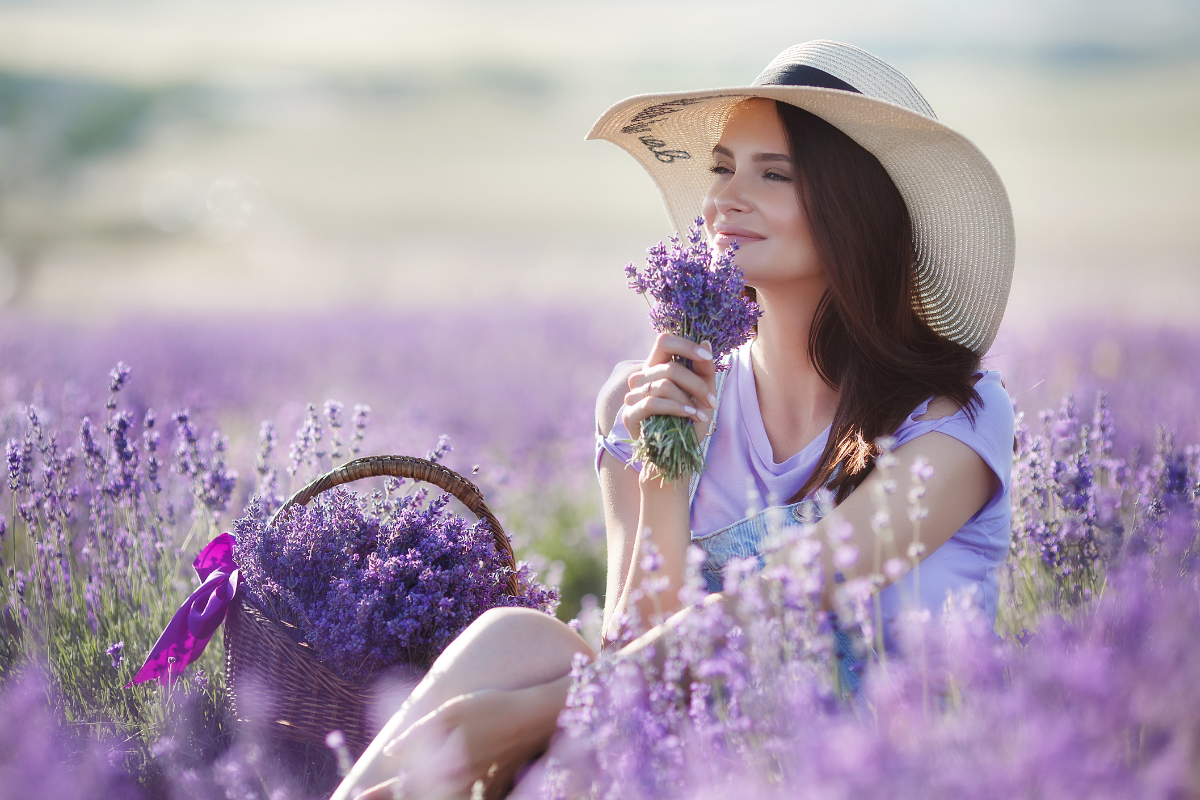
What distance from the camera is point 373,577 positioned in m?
2.07

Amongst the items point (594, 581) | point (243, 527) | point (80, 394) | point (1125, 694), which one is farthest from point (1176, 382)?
point (80, 394)

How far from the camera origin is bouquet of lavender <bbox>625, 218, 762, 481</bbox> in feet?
6.16

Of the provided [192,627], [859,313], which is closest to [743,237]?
[859,313]

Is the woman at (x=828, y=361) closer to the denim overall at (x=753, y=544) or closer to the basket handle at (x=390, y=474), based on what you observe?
the denim overall at (x=753, y=544)

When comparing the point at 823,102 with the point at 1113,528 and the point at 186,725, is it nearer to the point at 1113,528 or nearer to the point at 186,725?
the point at 1113,528

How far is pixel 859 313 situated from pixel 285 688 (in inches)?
63.0

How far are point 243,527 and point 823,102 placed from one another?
169cm

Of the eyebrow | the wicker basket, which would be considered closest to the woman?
the eyebrow

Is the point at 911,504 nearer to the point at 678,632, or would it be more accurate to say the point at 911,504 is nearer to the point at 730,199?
the point at 678,632

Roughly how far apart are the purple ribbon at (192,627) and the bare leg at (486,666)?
0.59 m

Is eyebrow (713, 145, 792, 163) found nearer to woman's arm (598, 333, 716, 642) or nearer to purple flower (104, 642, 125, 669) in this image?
woman's arm (598, 333, 716, 642)

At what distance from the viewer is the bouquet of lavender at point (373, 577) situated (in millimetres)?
2008

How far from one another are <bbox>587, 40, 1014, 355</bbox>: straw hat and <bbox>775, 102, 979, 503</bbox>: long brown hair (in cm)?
6

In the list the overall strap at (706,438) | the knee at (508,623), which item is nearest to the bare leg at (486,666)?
the knee at (508,623)
